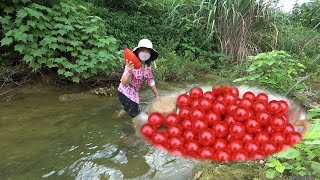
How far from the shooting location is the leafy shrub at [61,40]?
513 centimetres

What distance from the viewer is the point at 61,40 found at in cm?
526

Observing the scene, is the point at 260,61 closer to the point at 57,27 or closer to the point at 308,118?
the point at 308,118

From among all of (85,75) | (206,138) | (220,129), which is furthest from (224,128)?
(85,75)

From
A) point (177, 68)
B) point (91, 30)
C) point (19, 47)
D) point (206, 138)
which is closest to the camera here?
point (206, 138)

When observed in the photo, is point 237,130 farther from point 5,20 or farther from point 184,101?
point 5,20

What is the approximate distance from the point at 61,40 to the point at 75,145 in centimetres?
233

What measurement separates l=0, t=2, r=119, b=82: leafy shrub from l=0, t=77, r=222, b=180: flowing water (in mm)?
561

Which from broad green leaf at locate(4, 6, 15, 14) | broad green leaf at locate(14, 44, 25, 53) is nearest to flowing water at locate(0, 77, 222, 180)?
broad green leaf at locate(14, 44, 25, 53)

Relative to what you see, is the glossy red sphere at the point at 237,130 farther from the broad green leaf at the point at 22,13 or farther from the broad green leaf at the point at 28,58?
the broad green leaf at the point at 22,13

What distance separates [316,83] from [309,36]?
343 centimetres

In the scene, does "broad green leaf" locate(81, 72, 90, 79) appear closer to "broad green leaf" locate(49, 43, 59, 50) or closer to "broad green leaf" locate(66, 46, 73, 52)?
"broad green leaf" locate(66, 46, 73, 52)

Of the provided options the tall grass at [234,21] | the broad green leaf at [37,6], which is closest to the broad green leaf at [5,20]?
the broad green leaf at [37,6]

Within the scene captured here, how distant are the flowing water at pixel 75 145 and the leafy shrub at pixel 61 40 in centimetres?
56

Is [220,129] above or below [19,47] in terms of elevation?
below
